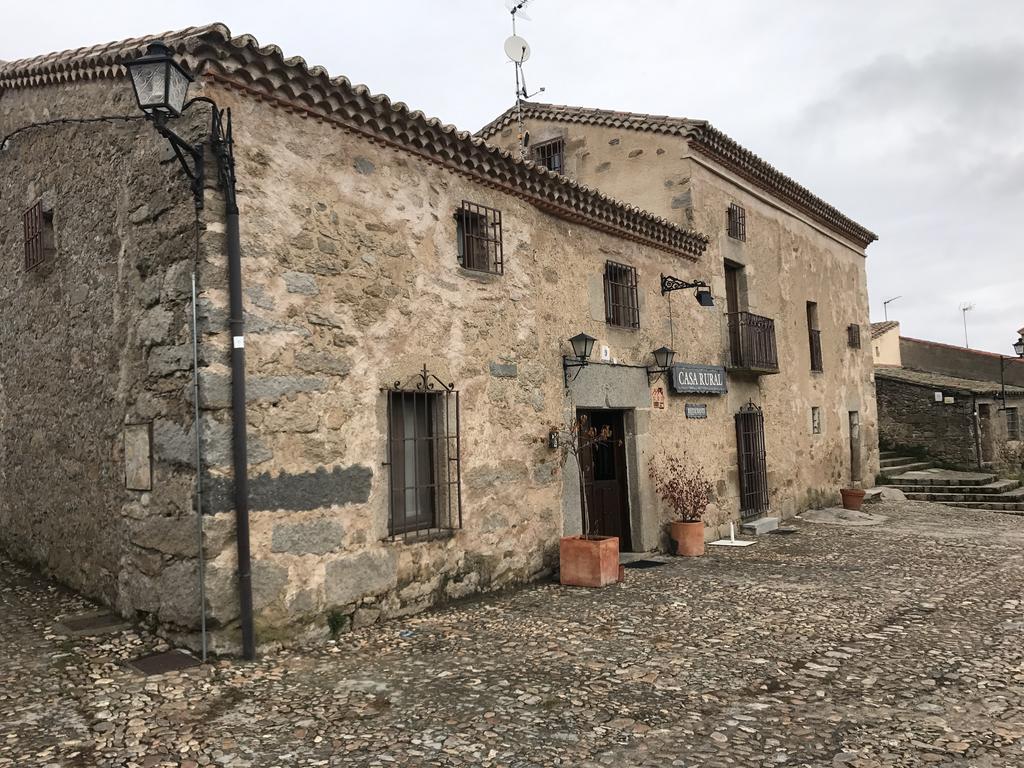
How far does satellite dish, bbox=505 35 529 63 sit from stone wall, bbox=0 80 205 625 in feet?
24.6

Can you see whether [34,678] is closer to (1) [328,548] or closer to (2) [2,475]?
(1) [328,548]

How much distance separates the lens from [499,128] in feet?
44.5

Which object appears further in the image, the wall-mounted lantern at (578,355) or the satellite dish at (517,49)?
the satellite dish at (517,49)

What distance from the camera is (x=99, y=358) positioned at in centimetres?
595

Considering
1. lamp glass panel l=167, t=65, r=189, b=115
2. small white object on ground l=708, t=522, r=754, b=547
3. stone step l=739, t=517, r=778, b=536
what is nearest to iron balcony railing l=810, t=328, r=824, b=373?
stone step l=739, t=517, r=778, b=536

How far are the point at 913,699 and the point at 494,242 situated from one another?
5.22 m

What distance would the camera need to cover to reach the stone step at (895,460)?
17.9m

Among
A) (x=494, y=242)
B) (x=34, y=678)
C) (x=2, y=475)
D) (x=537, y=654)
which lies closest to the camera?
(x=34, y=678)

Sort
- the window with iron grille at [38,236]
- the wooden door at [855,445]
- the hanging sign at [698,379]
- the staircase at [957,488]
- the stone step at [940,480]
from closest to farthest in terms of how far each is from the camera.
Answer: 1. the window with iron grille at [38,236]
2. the hanging sign at [698,379]
3. the staircase at [957,488]
4. the wooden door at [855,445]
5. the stone step at [940,480]

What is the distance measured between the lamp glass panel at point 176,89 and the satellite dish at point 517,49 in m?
8.60

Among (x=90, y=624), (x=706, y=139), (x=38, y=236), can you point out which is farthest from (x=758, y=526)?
(x=38, y=236)

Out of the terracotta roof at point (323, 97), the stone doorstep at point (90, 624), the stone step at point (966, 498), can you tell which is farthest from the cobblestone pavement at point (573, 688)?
the stone step at point (966, 498)

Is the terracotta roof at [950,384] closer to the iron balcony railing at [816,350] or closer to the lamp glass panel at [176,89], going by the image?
the iron balcony railing at [816,350]

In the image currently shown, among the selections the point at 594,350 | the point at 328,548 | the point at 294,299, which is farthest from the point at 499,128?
the point at 328,548
